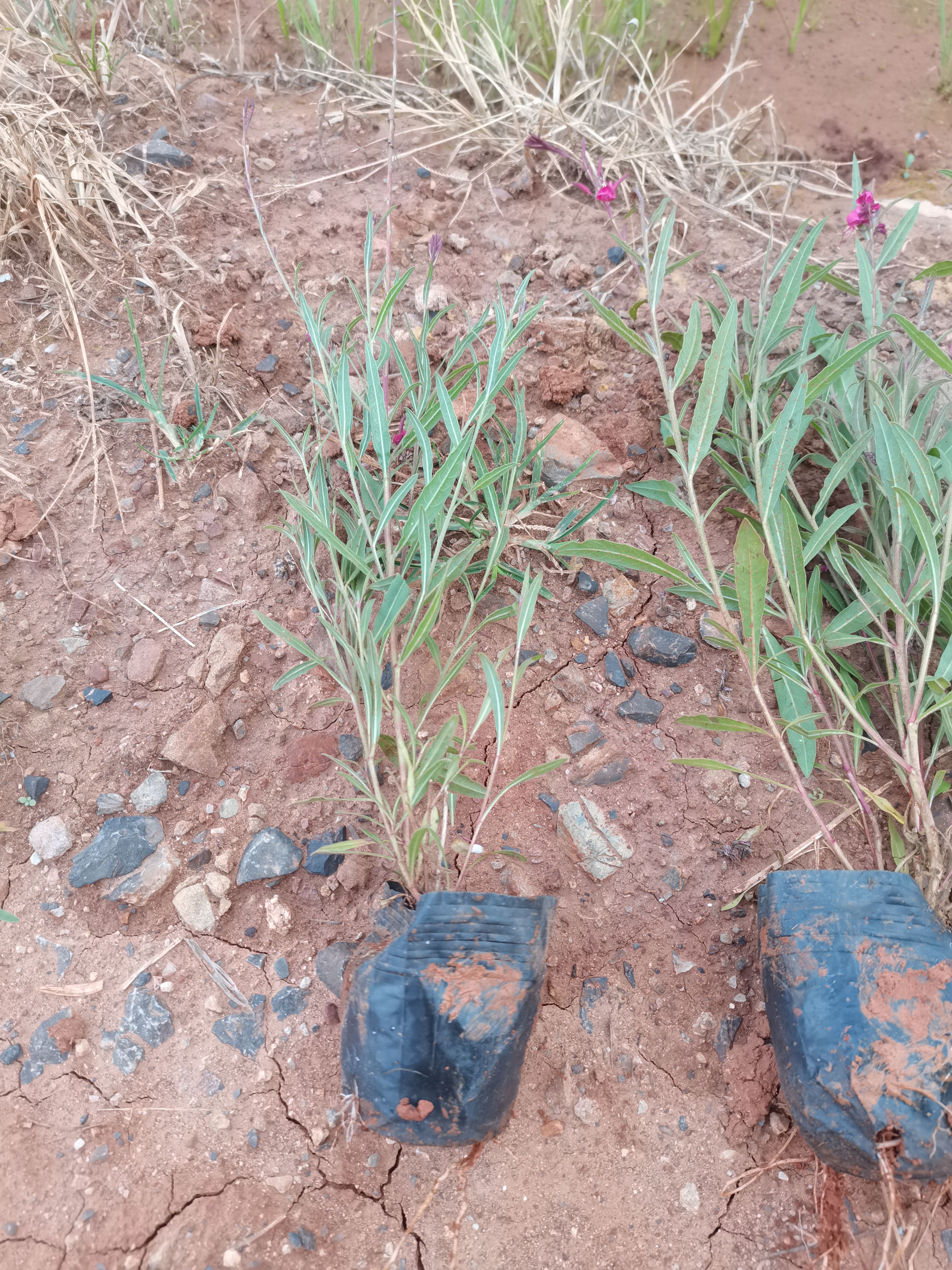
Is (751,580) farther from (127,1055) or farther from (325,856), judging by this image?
(127,1055)

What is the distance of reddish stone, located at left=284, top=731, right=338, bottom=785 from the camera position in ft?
5.33

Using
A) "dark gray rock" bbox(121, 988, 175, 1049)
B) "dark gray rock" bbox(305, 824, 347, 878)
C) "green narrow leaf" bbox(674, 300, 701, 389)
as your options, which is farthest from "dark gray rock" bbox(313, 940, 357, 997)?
"green narrow leaf" bbox(674, 300, 701, 389)

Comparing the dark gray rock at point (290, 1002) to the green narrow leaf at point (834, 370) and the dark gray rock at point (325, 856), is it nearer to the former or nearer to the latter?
the dark gray rock at point (325, 856)

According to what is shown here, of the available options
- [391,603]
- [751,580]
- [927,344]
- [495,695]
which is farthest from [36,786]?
[927,344]

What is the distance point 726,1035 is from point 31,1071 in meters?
1.21

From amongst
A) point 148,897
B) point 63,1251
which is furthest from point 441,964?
point 63,1251

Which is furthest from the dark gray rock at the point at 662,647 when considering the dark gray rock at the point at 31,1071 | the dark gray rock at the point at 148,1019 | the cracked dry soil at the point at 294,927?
the dark gray rock at the point at 31,1071

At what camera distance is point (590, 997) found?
58.5 inches

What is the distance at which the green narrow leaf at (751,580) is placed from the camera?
1.39 m

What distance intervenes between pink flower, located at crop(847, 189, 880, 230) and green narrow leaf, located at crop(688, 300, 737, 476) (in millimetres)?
430

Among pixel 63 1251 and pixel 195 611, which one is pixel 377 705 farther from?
pixel 63 1251

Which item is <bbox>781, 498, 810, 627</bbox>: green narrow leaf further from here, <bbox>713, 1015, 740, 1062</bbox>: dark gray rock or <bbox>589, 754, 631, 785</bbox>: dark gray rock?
<bbox>713, 1015, 740, 1062</bbox>: dark gray rock

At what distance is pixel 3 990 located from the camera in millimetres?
1445

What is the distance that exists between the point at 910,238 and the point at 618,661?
1.69 metres
